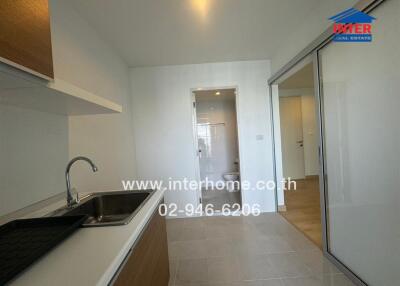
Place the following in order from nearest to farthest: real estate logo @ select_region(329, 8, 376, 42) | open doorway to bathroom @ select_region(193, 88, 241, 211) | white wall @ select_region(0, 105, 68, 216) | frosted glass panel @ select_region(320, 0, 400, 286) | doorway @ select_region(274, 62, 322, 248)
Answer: white wall @ select_region(0, 105, 68, 216) < frosted glass panel @ select_region(320, 0, 400, 286) < real estate logo @ select_region(329, 8, 376, 42) < doorway @ select_region(274, 62, 322, 248) < open doorway to bathroom @ select_region(193, 88, 241, 211)

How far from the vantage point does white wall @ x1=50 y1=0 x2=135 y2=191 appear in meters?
1.78

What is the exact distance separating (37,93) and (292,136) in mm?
5550

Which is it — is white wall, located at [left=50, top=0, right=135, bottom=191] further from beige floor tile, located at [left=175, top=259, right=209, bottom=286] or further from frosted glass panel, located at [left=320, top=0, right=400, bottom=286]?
frosted glass panel, located at [left=320, top=0, right=400, bottom=286]

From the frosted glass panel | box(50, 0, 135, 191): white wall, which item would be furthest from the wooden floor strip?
box(50, 0, 135, 191): white wall

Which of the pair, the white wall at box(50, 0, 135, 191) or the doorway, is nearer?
the white wall at box(50, 0, 135, 191)

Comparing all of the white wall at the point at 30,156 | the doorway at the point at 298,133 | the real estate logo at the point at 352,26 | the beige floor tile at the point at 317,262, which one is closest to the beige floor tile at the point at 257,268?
the beige floor tile at the point at 317,262

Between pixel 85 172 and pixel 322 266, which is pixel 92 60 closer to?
pixel 85 172

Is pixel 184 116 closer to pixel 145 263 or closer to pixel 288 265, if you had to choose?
pixel 288 265

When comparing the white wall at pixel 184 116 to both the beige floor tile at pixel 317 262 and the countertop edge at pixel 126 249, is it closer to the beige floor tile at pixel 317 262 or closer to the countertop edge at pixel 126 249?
the beige floor tile at pixel 317 262

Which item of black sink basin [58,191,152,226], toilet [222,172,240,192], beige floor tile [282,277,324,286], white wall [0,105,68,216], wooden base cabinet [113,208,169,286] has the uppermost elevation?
white wall [0,105,68,216]

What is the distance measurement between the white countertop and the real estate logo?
1974 millimetres

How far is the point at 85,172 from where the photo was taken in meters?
1.96

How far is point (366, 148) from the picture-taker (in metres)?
1.60

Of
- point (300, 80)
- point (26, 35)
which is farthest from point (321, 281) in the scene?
point (300, 80)
